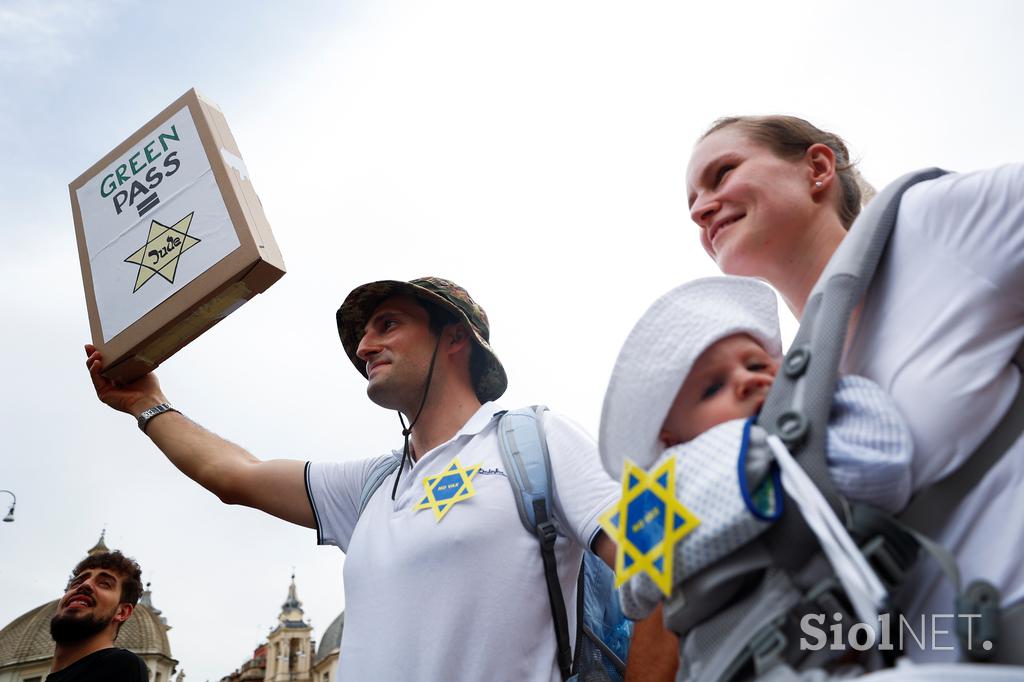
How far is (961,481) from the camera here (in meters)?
1.24

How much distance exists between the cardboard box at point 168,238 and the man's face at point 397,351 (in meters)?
0.48

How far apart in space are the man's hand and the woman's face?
249cm

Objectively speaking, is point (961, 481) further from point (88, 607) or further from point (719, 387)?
point (88, 607)

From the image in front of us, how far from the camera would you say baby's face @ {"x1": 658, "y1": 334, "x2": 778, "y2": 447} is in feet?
4.85

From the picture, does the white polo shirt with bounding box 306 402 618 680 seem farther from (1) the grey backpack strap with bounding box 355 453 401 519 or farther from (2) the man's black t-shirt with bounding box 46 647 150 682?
(2) the man's black t-shirt with bounding box 46 647 150 682

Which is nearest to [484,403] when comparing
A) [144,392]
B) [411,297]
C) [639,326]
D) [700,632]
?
[411,297]

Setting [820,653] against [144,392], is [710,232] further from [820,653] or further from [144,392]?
[144,392]

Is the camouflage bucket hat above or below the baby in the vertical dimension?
above

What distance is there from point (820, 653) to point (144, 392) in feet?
10.0

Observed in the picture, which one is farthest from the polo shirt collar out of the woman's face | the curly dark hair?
the curly dark hair

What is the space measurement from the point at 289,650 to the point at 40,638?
1132 inches

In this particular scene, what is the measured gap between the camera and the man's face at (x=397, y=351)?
10.1ft

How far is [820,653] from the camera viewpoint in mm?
1145

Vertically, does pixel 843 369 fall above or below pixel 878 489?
above
